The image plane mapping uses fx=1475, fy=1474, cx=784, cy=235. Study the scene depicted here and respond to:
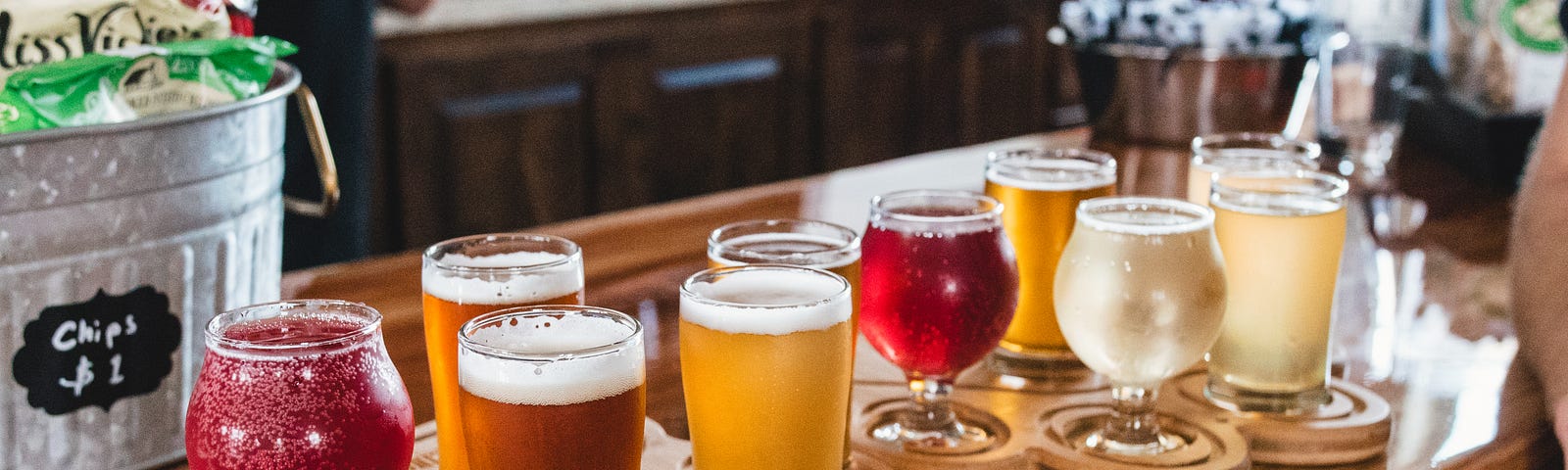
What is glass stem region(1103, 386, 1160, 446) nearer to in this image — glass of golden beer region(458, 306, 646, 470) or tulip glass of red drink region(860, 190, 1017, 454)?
tulip glass of red drink region(860, 190, 1017, 454)

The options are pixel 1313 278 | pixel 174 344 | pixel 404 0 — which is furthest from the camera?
pixel 404 0

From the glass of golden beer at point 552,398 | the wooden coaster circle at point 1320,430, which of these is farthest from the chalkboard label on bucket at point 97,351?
the wooden coaster circle at point 1320,430

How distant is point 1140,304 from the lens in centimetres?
106

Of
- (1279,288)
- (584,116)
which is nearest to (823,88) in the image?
(584,116)

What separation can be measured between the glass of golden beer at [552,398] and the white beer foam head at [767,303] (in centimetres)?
5

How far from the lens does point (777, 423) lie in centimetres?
91

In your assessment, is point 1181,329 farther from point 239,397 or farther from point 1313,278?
point 239,397

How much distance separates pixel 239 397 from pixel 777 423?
1.03 ft

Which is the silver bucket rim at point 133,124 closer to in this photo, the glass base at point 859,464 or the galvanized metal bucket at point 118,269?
the galvanized metal bucket at point 118,269

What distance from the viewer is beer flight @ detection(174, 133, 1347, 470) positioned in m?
0.82

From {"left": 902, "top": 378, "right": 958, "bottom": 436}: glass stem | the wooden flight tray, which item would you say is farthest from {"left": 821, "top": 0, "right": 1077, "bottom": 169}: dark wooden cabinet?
{"left": 902, "top": 378, "right": 958, "bottom": 436}: glass stem

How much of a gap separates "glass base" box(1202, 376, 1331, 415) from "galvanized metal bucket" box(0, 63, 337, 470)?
0.78m

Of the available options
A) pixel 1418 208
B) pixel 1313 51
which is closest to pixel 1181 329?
pixel 1418 208

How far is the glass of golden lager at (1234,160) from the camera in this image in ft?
4.50
